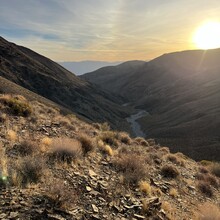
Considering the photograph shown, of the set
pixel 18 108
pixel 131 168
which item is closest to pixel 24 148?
pixel 131 168

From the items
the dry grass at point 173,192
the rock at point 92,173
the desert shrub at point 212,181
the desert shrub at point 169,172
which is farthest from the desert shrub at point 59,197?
the desert shrub at point 212,181

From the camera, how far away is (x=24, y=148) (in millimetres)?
9133

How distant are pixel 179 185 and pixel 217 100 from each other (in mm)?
71808

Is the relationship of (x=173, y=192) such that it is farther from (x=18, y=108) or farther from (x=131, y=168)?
(x=18, y=108)

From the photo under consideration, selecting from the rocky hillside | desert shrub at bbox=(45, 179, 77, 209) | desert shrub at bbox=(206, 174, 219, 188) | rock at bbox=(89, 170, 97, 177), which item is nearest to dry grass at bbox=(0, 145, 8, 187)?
the rocky hillside

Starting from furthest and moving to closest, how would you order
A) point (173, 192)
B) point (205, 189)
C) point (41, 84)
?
point (41, 84) → point (205, 189) → point (173, 192)

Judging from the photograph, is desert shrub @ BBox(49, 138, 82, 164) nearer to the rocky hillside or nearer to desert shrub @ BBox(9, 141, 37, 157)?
the rocky hillside

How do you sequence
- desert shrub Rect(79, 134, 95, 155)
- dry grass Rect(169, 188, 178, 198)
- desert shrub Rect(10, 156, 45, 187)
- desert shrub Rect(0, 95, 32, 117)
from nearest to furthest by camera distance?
desert shrub Rect(10, 156, 45, 187)
dry grass Rect(169, 188, 178, 198)
desert shrub Rect(79, 134, 95, 155)
desert shrub Rect(0, 95, 32, 117)

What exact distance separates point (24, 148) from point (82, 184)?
2.40m

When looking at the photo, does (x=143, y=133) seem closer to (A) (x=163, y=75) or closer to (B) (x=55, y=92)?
(B) (x=55, y=92)

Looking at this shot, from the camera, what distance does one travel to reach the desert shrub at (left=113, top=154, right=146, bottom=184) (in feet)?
32.3

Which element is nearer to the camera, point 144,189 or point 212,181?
point 144,189

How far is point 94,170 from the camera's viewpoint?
32.0 feet

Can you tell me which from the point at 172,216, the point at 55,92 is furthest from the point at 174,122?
the point at 172,216
